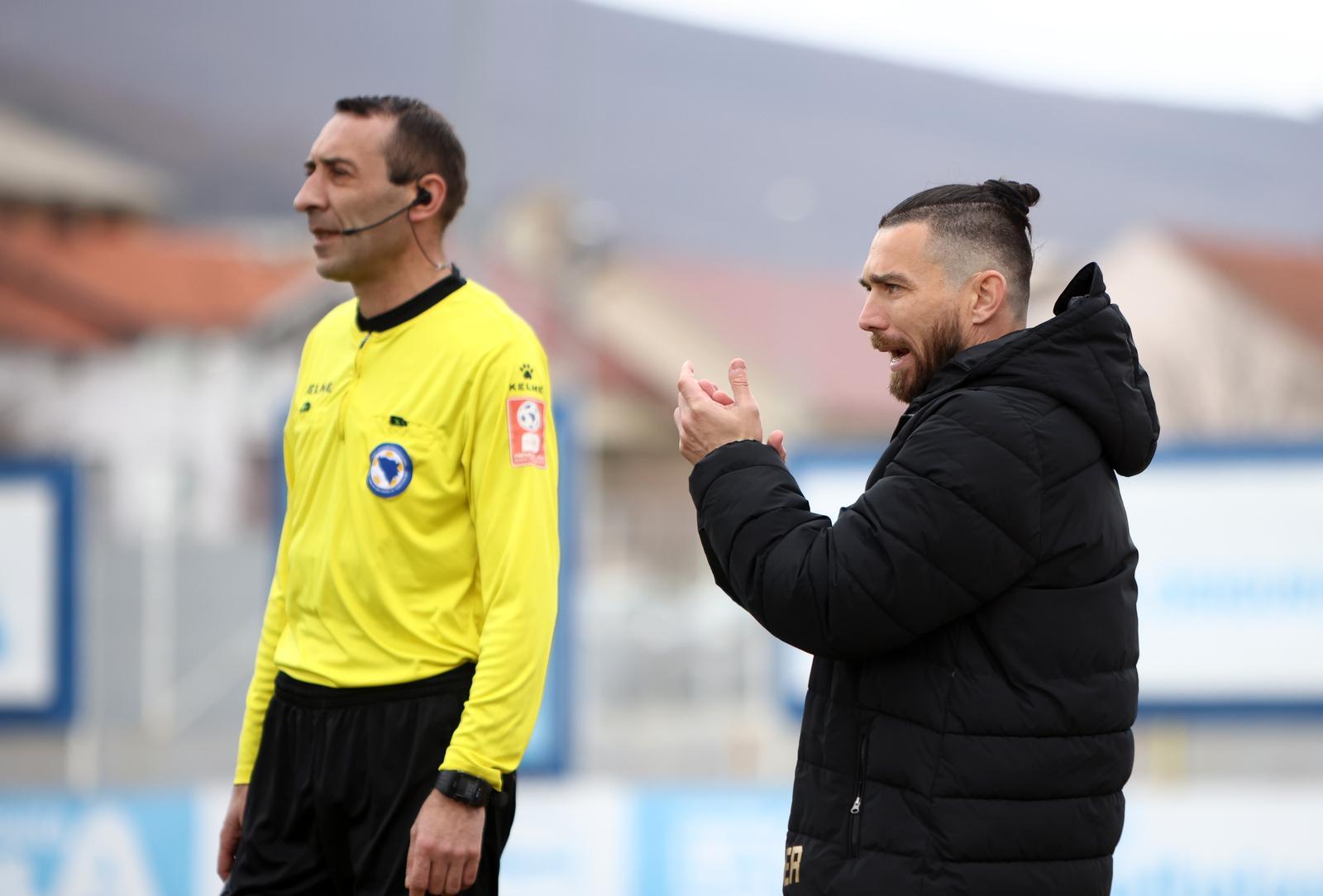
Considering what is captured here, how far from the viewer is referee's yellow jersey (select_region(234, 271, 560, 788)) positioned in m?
2.28

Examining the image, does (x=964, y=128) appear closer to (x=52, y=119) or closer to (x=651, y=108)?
(x=651, y=108)

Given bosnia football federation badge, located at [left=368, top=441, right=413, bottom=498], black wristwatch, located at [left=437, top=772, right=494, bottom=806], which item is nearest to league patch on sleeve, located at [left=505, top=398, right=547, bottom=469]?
bosnia football federation badge, located at [left=368, top=441, right=413, bottom=498]

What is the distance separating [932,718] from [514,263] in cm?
2997

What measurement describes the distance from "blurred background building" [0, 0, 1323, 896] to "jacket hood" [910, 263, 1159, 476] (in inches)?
14.9

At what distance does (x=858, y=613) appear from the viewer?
1.79m

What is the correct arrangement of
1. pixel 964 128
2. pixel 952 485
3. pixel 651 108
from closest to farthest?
pixel 952 485 → pixel 964 128 → pixel 651 108

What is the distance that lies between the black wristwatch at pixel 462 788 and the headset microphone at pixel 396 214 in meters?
0.91

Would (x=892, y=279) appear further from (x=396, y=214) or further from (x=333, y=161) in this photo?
(x=333, y=161)

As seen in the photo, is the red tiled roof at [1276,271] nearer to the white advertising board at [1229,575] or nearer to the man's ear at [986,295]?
the white advertising board at [1229,575]

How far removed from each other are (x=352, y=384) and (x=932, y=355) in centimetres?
101

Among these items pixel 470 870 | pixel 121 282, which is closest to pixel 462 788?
pixel 470 870

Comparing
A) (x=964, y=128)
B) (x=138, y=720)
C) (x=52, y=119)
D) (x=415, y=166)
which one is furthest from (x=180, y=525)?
(x=52, y=119)


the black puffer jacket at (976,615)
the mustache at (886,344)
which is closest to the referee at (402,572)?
the black puffer jacket at (976,615)

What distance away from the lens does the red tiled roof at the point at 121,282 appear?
26.5 meters
